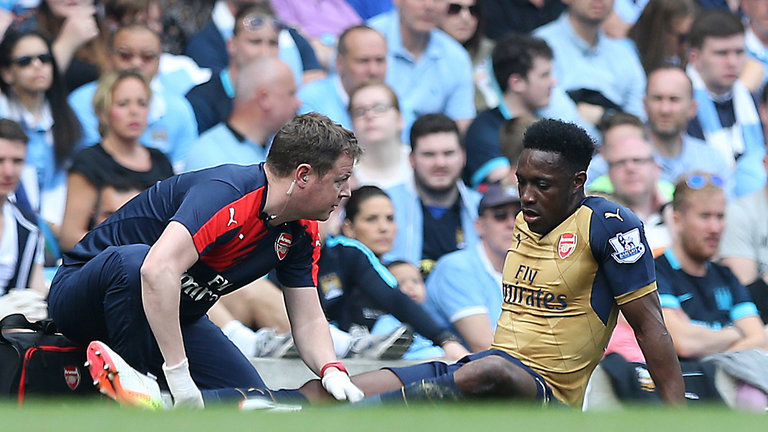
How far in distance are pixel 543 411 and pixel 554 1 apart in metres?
6.16

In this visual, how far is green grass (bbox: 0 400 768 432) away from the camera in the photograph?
302 cm

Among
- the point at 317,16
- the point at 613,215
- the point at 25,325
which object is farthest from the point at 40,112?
the point at 613,215

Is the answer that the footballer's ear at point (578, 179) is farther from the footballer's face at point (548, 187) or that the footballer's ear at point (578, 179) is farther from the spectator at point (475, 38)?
the spectator at point (475, 38)

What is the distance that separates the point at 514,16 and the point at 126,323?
210 inches

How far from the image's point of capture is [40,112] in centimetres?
716

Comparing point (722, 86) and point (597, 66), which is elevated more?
point (597, 66)

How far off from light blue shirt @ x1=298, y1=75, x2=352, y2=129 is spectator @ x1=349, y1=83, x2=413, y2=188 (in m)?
0.13

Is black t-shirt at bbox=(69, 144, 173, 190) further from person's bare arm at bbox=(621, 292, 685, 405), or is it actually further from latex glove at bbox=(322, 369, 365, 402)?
person's bare arm at bbox=(621, 292, 685, 405)

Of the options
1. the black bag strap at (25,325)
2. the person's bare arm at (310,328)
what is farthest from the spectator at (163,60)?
the person's bare arm at (310,328)

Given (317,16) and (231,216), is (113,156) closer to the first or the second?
(317,16)

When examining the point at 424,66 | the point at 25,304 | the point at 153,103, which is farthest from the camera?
the point at 424,66

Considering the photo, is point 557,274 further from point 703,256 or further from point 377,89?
point 377,89

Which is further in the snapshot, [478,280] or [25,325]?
[478,280]

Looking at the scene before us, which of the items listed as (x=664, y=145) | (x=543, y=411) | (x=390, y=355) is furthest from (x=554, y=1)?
(x=543, y=411)
